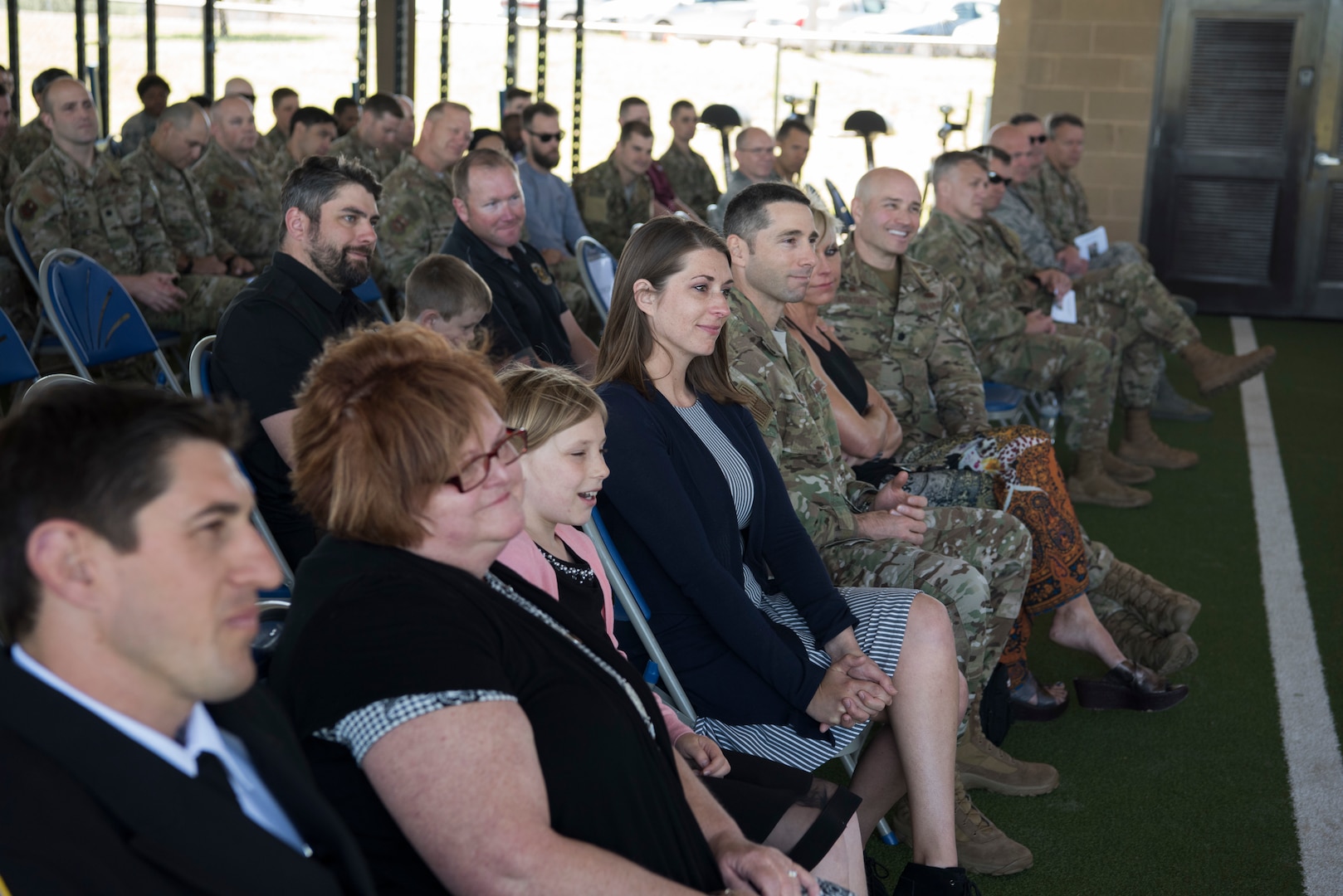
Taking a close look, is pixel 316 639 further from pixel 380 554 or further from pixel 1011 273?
pixel 1011 273

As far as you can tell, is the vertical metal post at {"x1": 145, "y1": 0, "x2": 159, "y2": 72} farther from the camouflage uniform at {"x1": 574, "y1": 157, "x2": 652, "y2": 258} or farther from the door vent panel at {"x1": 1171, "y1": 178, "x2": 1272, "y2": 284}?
the door vent panel at {"x1": 1171, "y1": 178, "x2": 1272, "y2": 284}

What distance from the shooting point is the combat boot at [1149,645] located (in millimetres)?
3188

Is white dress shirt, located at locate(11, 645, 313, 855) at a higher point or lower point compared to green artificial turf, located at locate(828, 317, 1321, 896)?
higher

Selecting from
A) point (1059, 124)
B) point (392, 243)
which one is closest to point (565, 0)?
point (1059, 124)

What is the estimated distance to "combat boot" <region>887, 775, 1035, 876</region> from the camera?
2348mm

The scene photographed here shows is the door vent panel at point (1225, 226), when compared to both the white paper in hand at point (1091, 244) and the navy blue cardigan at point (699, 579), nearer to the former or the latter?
the white paper in hand at point (1091, 244)

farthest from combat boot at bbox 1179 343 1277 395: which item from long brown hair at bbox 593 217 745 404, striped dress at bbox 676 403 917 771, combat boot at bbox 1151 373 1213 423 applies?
long brown hair at bbox 593 217 745 404

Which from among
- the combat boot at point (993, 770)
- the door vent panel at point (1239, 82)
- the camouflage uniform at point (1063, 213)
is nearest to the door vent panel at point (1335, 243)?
the door vent panel at point (1239, 82)

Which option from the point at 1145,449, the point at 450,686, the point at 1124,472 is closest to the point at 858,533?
the point at 450,686

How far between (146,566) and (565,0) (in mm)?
11642

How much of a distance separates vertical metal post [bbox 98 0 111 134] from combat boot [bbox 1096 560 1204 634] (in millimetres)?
8571

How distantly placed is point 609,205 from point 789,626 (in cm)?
550

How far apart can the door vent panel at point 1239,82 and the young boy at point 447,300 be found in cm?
815

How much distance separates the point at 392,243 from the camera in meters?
5.60
